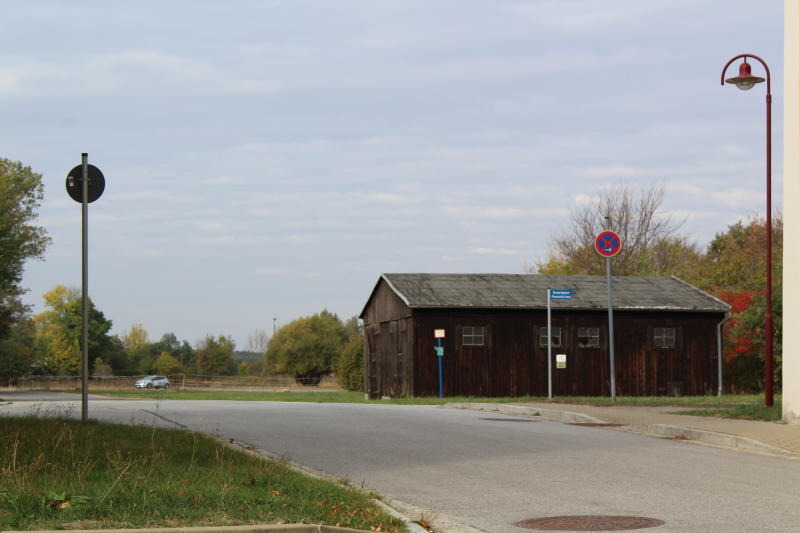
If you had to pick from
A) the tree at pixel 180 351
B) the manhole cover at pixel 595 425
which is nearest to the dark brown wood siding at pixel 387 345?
the manhole cover at pixel 595 425

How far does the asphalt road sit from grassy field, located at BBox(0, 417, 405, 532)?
113 centimetres

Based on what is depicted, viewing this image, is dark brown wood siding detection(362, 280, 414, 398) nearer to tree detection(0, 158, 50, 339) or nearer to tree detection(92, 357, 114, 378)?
tree detection(0, 158, 50, 339)

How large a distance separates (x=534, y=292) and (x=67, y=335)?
262 ft

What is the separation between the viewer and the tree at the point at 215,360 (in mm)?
117938

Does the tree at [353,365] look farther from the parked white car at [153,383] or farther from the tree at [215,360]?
the tree at [215,360]

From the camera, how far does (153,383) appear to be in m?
86.7

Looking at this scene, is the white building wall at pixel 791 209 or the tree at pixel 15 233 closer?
the white building wall at pixel 791 209

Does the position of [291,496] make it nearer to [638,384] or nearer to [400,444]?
[400,444]

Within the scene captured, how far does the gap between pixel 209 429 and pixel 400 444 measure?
14.8ft

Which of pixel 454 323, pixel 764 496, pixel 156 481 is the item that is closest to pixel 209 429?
pixel 156 481

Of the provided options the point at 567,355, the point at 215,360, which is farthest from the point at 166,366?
the point at 567,355

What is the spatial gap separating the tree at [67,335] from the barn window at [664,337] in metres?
75.8

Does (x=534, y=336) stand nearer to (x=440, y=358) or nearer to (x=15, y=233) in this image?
(x=440, y=358)

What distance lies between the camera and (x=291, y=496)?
29.5ft
